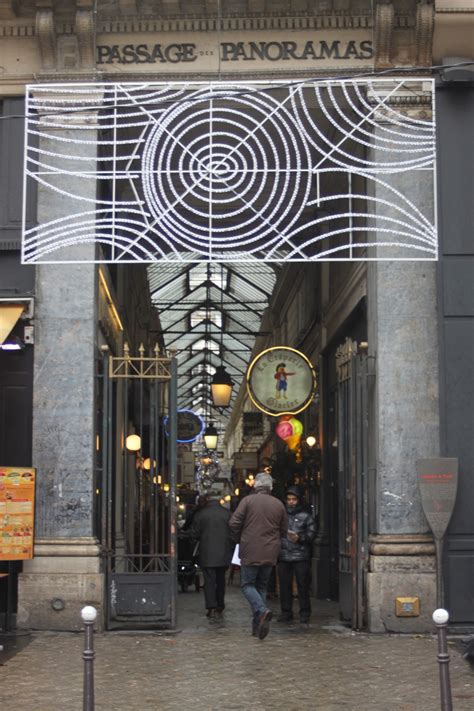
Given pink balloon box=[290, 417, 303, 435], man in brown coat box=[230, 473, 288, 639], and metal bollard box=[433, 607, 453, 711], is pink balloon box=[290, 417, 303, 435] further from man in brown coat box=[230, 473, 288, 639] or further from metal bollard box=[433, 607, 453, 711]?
metal bollard box=[433, 607, 453, 711]

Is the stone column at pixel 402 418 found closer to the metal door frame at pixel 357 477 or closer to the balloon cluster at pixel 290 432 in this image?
the metal door frame at pixel 357 477

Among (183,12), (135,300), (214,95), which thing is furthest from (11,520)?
(135,300)

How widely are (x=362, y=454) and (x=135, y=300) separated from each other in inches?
473

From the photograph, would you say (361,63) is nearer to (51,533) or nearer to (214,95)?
(214,95)

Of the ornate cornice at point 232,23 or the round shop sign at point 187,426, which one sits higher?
the ornate cornice at point 232,23

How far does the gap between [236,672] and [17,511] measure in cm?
348

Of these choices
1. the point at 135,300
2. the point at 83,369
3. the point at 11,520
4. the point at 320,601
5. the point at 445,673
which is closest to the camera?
the point at 445,673

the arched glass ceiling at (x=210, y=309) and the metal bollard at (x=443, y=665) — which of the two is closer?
the metal bollard at (x=443, y=665)

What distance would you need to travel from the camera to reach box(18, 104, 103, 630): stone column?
13.1m

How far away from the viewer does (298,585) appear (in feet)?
48.9

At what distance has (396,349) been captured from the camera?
1351 cm

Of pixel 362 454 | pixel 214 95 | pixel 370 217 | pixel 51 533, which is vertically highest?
pixel 214 95

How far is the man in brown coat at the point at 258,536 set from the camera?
42.6 ft

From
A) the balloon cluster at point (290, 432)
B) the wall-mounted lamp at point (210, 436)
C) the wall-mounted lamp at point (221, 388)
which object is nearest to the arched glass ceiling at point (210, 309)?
the wall-mounted lamp at point (210, 436)
